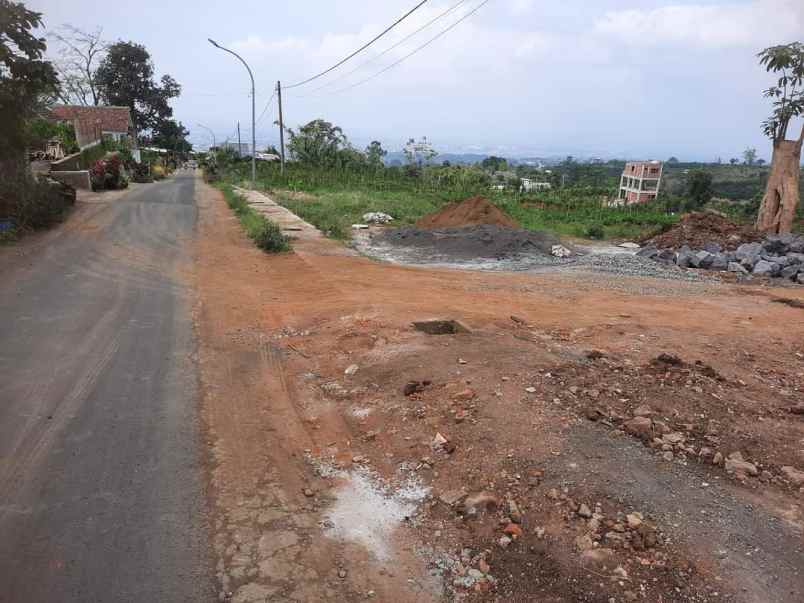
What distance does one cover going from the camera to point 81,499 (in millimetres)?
4008

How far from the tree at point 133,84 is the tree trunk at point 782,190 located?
55.2 m

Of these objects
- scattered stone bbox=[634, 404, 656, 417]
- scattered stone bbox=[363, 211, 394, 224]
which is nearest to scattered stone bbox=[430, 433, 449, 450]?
scattered stone bbox=[634, 404, 656, 417]

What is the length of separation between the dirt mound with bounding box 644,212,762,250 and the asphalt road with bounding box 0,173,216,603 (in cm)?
1415

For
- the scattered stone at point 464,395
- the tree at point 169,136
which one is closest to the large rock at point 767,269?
the scattered stone at point 464,395

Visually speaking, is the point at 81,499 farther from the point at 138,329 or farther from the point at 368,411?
the point at 138,329

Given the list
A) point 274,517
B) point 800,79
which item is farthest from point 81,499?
point 800,79

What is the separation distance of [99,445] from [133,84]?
60.2 metres

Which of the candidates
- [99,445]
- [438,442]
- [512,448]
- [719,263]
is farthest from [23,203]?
[719,263]

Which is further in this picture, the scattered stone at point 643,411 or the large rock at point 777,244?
the large rock at point 777,244

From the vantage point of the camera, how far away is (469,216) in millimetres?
20578

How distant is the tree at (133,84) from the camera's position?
53031 mm

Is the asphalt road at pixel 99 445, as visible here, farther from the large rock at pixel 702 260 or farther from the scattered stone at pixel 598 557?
the large rock at pixel 702 260

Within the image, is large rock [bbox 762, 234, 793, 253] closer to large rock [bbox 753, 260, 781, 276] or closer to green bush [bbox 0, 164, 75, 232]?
large rock [bbox 753, 260, 781, 276]

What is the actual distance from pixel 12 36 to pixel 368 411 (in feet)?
42.4
